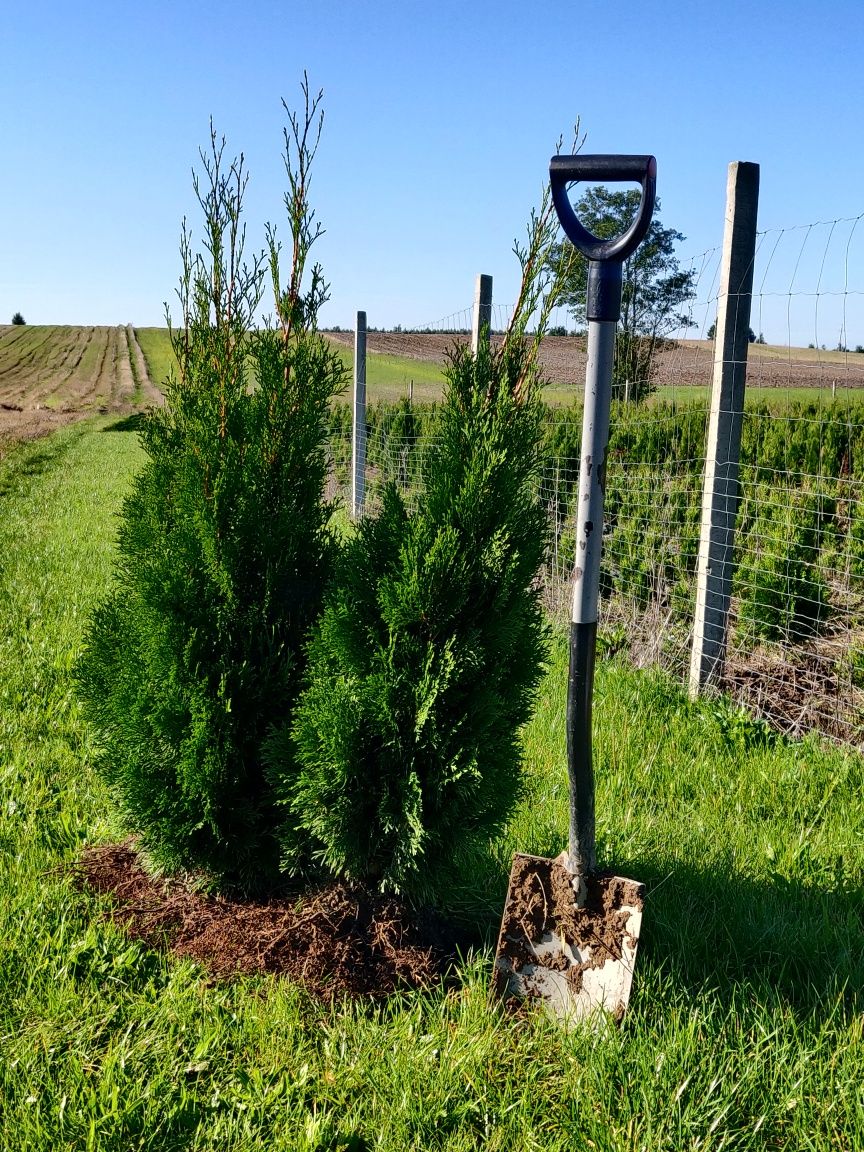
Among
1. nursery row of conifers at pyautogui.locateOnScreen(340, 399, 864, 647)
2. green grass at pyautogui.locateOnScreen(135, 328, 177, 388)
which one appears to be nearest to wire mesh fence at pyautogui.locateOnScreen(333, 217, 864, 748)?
nursery row of conifers at pyautogui.locateOnScreen(340, 399, 864, 647)

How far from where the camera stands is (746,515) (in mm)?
7051

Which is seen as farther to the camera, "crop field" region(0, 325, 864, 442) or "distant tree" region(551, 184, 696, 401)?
"crop field" region(0, 325, 864, 442)

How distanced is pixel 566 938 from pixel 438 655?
931 mm

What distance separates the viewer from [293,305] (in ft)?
10.2

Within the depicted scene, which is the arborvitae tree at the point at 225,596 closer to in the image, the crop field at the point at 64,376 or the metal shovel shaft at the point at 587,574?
the metal shovel shaft at the point at 587,574

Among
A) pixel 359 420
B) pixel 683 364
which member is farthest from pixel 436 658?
pixel 359 420

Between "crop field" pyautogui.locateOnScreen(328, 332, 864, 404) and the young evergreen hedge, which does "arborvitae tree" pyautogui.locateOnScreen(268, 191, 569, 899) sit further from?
"crop field" pyautogui.locateOnScreen(328, 332, 864, 404)

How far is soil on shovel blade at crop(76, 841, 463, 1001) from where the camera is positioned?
275cm

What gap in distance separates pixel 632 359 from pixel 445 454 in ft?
20.8

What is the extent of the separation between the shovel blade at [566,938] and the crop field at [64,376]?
25.3 metres

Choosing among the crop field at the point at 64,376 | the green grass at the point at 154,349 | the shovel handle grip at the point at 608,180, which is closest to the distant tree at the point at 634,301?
the shovel handle grip at the point at 608,180

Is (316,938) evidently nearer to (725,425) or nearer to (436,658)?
(436,658)

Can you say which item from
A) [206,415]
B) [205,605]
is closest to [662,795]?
[205,605]

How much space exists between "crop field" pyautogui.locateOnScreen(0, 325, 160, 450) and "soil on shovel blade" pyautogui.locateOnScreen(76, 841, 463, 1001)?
80.6ft
